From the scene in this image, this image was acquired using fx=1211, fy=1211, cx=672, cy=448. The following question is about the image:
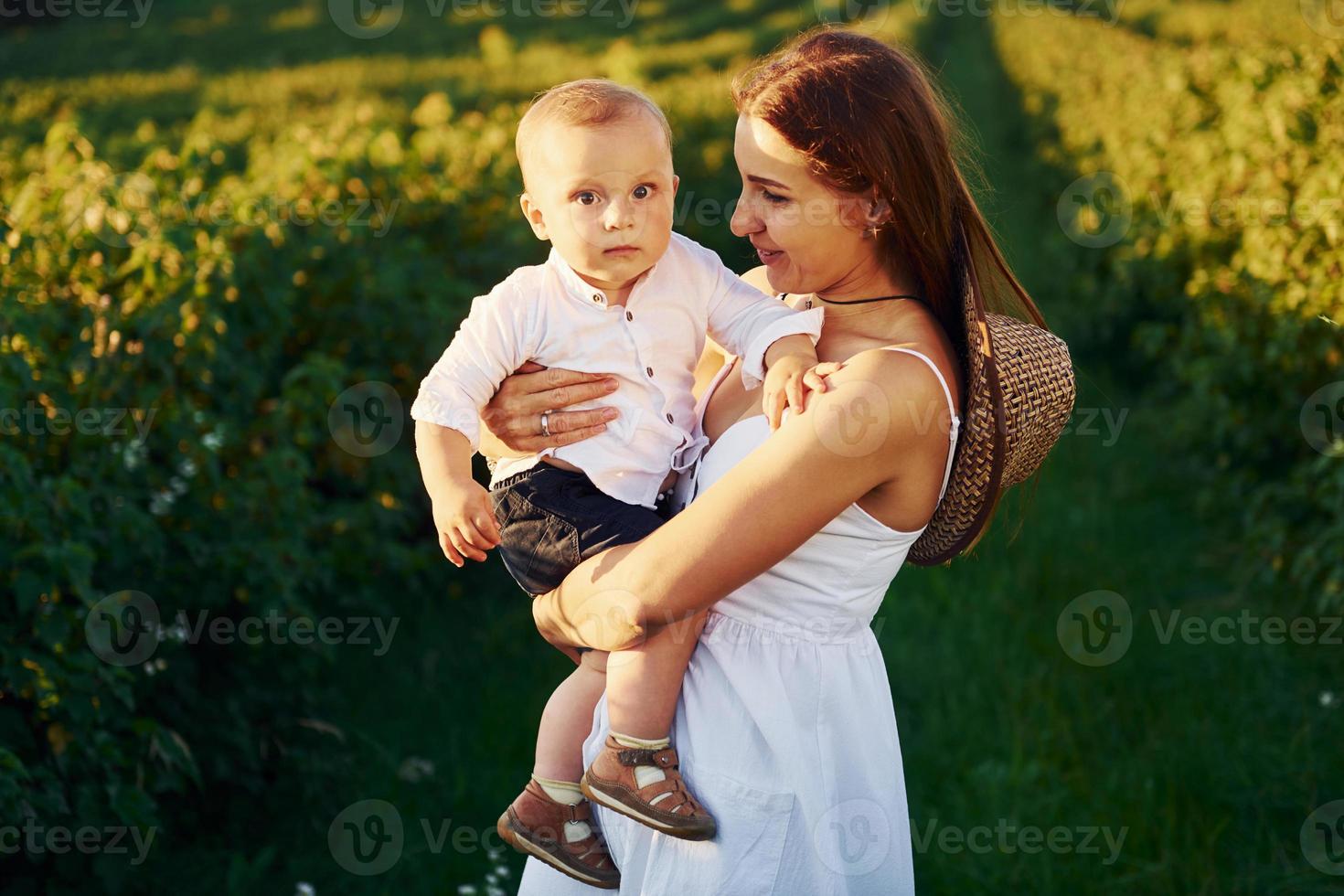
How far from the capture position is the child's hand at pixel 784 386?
2.09 metres

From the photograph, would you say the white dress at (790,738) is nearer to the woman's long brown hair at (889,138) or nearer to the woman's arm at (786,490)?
the woman's arm at (786,490)

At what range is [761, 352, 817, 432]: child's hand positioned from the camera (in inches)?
82.2

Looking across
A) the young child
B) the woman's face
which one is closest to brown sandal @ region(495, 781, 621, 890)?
the young child

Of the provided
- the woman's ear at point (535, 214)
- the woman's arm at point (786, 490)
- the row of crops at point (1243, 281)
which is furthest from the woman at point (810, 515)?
the row of crops at point (1243, 281)

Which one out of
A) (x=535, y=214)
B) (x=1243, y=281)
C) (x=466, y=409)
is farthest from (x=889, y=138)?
(x=1243, y=281)

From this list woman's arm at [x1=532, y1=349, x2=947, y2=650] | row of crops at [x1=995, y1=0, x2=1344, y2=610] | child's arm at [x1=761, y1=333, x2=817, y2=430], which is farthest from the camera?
row of crops at [x1=995, y1=0, x2=1344, y2=610]

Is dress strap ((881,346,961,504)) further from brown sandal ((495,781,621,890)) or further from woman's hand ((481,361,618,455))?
brown sandal ((495,781,621,890))

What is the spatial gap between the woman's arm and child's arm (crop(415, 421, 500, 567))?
24 cm

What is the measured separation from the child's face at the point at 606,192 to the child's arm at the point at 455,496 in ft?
1.33

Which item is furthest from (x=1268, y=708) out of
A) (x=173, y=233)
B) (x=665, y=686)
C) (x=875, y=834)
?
(x=173, y=233)

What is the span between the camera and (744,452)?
217 cm

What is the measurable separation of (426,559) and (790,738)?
3.05 meters

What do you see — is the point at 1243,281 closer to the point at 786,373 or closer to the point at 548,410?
the point at 786,373

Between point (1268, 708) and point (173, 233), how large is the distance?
396cm
